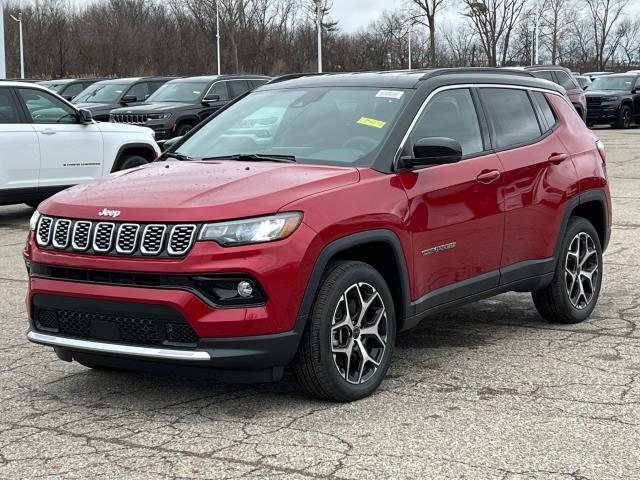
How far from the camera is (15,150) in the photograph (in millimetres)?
12875

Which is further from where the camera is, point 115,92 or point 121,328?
point 115,92

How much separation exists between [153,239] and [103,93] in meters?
20.5

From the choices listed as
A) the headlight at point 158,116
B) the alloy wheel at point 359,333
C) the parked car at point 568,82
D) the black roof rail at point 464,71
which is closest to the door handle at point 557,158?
the black roof rail at point 464,71

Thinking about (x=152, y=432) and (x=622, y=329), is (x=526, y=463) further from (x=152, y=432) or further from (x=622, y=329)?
(x=622, y=329)

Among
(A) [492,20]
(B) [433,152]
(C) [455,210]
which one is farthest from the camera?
(A) [492,20]

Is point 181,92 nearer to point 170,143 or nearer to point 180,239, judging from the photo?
point 170,143

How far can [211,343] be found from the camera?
4758mm

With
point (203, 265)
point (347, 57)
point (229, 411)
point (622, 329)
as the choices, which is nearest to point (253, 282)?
point (203, 265)

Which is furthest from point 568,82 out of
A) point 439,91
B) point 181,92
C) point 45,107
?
point 439,91

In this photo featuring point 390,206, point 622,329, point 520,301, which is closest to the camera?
point 390,206

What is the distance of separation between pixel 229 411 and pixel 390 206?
1.32 metres

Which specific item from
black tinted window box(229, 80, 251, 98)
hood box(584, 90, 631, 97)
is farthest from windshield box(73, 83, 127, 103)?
hood box(584, 90, 631, 97)

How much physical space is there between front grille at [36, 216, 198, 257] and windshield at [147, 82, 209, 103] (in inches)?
631

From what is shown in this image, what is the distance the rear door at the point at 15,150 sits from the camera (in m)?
12.8
